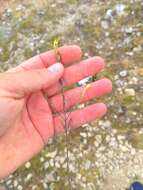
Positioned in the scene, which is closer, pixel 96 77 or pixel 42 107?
pixel 42 107

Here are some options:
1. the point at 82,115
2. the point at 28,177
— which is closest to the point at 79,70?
the point at 82,115

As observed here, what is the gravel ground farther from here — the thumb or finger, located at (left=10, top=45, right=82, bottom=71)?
the thumb

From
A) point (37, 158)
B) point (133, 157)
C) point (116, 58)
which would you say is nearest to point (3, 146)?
point (37, 158)

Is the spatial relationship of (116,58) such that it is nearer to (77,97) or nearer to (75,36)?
(75,36)

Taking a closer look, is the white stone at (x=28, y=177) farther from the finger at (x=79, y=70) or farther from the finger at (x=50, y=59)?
the finger at (x=50, y=59)

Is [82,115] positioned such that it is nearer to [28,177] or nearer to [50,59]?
[50,59]

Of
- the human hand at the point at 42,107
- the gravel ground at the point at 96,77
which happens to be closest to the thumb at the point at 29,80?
the human hand at the point at 42,107
